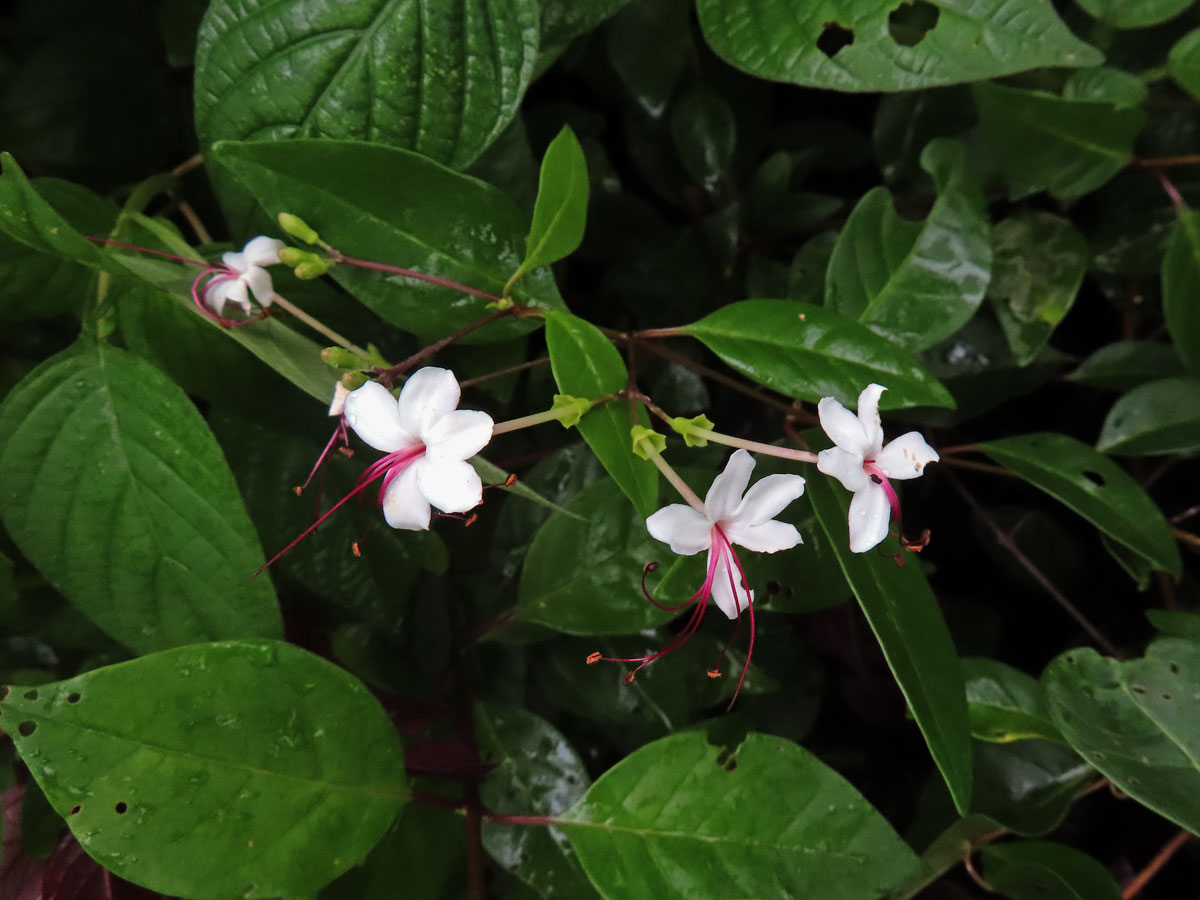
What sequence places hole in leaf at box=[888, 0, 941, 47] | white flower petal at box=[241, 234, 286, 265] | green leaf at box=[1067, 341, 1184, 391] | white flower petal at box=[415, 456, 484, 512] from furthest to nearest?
green leaf at box=[1067, 341, 1184, 391] < hole in leaf at box=[888, 0, 941, 47] < white flower petal at box=[241, 234, 286, 265] < white flower petal at box=[415, 456, 484, 512]

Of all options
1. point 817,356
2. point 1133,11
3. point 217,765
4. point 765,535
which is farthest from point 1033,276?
point 217,765

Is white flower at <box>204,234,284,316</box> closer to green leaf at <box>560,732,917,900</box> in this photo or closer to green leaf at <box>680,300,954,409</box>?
green leaf at <box>680,300,954,409</box>

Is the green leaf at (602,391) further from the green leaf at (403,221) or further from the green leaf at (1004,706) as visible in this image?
the green leaf at (1004,706)

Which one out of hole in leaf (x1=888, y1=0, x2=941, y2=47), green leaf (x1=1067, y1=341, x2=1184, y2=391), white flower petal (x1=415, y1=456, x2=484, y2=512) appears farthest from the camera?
green leaf (x1=1067, y1=341, x2=1184, y2=391)

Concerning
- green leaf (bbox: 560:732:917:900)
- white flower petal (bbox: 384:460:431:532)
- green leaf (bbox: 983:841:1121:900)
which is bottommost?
green leaf (bbox: 983:841:1121:900)

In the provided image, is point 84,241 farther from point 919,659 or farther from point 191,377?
point 919,659

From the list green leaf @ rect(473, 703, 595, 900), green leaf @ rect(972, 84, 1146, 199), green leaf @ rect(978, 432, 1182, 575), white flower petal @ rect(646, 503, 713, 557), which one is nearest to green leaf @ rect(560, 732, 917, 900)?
green leaf @ rect(473, 703, 595, 900)

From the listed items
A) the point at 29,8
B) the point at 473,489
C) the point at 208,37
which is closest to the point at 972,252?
the point at 473,489
